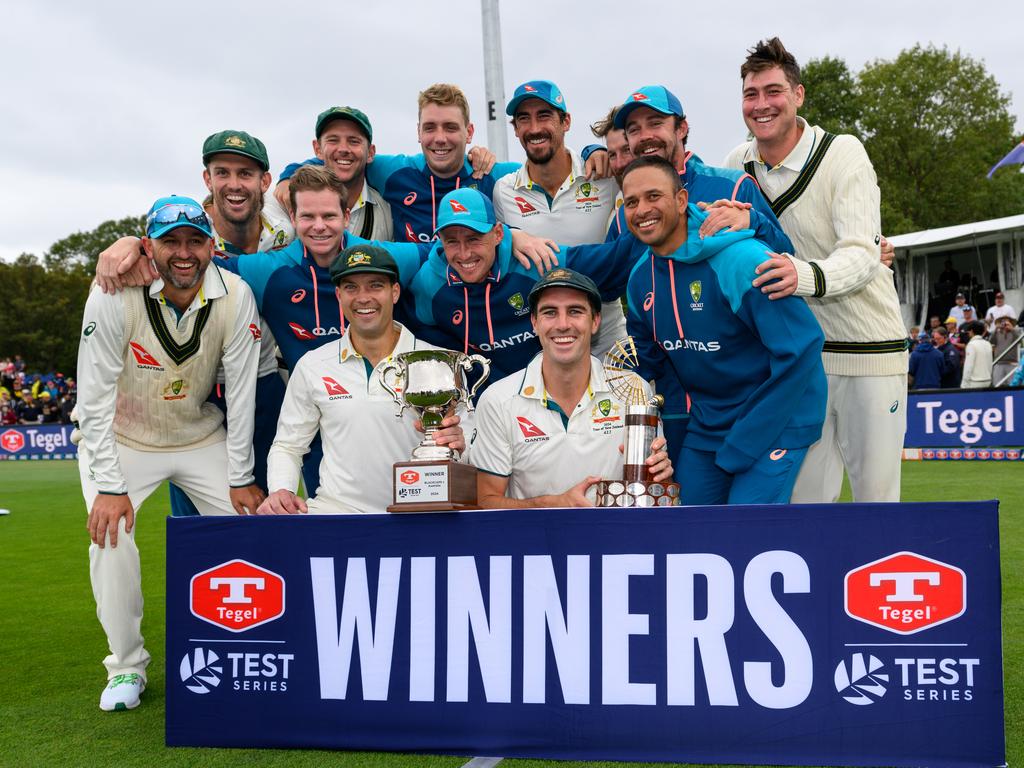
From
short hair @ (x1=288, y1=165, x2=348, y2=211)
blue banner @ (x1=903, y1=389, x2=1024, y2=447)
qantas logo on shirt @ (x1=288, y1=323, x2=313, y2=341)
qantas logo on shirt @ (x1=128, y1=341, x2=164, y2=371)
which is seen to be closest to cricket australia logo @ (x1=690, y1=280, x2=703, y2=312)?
short hair @ (x1=288, y1=165, x2=348, y2=211)

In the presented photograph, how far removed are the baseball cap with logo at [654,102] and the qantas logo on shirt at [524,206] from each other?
88 cm

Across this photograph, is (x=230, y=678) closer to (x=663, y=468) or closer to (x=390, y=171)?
(x=663, y=468)

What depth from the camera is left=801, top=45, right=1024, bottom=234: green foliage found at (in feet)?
130

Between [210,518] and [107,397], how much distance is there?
1.08 metres

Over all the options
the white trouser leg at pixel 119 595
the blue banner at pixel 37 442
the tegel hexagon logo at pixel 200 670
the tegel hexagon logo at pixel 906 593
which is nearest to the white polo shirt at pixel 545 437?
the tegel hexagon logo at pixel 906 593

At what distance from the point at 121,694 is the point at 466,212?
272 cm

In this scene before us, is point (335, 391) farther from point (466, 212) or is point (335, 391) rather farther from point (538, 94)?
point (538, 94)

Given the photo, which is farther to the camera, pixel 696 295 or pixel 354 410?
pixel 354 410

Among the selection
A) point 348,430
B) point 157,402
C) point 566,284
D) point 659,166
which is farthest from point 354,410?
point 659,166

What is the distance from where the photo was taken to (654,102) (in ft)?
15.5

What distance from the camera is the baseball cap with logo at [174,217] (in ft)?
14.8

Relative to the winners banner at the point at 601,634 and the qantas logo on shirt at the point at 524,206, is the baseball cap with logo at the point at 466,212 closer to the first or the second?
the qantas logo on shirt at the point at 524,206

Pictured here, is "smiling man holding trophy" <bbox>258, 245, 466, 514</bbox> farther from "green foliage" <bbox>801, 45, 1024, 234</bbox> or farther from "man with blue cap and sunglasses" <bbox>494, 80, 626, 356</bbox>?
"green foliage" <bbox>801, 45, 1024, 234</bbox>

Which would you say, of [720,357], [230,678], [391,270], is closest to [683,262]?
[720,357]
